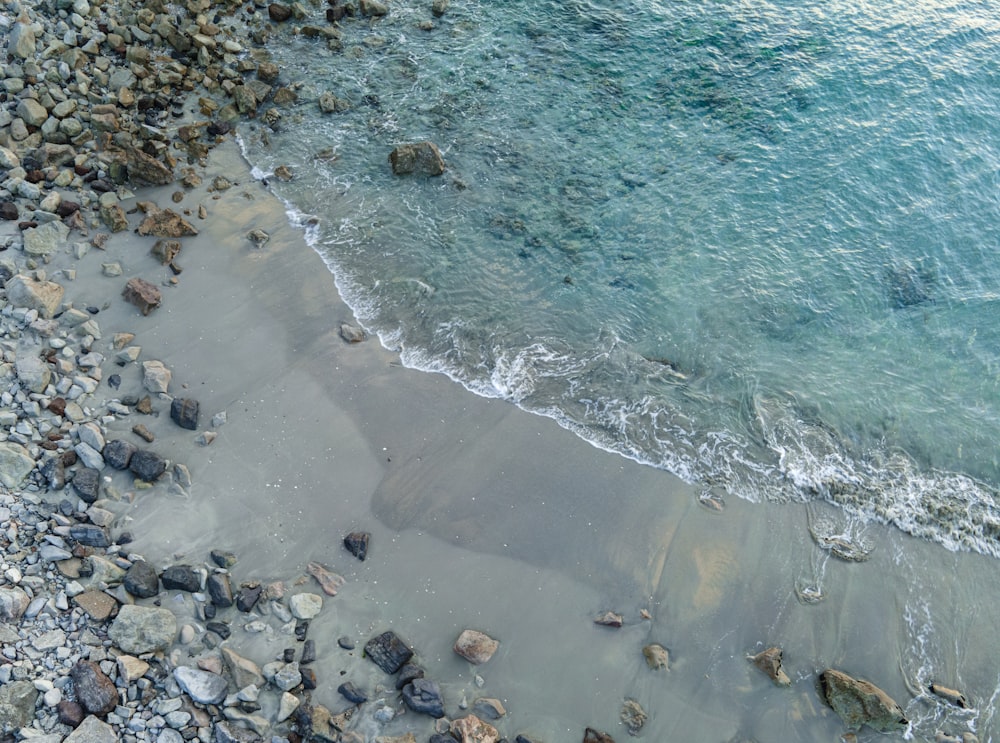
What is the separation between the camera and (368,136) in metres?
17.8

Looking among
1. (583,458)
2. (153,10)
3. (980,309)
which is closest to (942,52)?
(980,309)

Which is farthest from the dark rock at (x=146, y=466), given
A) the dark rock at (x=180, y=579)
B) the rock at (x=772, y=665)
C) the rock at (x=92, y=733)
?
the rock at (x=772, y=665)

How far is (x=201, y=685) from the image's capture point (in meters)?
9.01

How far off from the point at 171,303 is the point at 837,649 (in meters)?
13.4

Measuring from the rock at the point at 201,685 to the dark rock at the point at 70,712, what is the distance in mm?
1088

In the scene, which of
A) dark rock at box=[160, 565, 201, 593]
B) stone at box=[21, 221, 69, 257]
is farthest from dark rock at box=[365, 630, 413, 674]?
stone at box=[21, 221, 69, 257]

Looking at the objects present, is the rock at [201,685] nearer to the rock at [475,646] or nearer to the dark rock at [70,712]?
the dark rock at [70,712]

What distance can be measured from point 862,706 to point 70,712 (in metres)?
10.6

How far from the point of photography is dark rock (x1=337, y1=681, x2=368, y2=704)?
30.5ft

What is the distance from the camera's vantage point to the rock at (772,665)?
32.8 feet

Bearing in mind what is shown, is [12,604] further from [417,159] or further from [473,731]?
[417,159]

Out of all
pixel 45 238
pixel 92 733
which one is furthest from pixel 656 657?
pixel 45 238

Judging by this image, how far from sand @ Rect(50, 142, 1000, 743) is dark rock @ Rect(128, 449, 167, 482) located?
31cm

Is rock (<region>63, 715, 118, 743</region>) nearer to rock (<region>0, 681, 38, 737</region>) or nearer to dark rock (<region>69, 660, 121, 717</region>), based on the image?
dark rock (<region>69, 660, 121, 717</region>)
